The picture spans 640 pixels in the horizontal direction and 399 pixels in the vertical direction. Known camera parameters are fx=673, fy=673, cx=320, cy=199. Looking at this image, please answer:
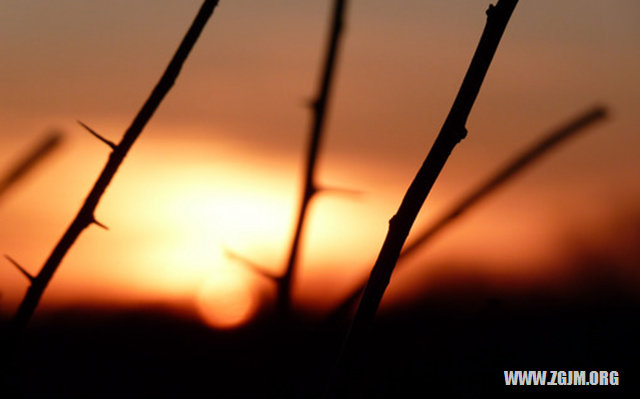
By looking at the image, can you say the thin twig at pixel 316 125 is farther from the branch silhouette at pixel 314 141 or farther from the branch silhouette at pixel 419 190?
the branch silhouette at pixel 419 190

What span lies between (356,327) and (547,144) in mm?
477

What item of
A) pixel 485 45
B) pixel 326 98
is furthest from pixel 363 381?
pixel 485 45

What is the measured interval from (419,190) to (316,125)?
0.33 m

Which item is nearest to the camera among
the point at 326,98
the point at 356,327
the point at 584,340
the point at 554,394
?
the point at 356,327

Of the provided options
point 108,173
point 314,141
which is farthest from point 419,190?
point 108,173

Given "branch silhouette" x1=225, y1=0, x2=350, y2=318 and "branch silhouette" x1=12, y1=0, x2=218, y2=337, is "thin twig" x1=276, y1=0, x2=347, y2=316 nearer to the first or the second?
"branch silhouette" x1=225, y1=0, x2=350, y2=318

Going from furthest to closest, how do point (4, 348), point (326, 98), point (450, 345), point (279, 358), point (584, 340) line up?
point (584, 340) → point (450, 345) → point (279, 358) → point (326, 98) → point (4, 348)

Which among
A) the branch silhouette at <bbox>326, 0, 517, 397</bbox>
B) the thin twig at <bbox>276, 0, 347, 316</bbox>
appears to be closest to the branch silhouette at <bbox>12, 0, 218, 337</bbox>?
the thin twig at <bbox>276, 0, 347, 316</bbox>

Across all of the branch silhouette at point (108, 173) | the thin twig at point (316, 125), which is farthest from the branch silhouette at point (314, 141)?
the branch silhouette at point (108, 173)

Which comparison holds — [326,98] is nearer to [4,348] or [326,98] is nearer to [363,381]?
[363,381]

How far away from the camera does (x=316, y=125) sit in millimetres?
1127

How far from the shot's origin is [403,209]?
84 centimetres

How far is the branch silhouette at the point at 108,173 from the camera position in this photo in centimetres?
99

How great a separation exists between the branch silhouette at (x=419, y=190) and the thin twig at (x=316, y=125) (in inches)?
11.4
